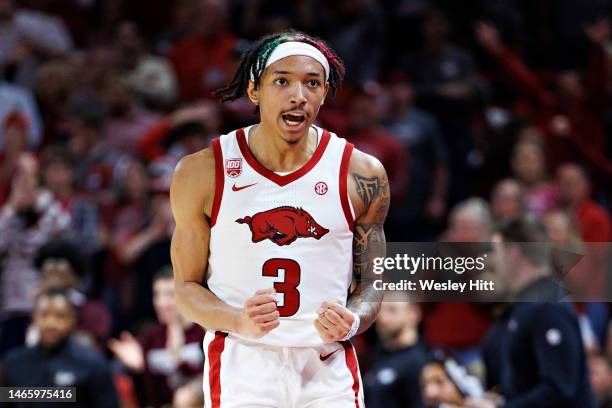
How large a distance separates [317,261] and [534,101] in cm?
682

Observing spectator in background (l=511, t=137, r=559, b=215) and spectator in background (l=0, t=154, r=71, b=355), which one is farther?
spectator in background (l=511, t=137, r=559, b=215)

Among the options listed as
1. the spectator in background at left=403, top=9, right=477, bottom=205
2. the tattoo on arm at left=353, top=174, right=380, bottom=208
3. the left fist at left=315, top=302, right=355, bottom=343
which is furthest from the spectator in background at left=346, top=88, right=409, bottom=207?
the left fist at left=315, top=302, right=355, bottom=343

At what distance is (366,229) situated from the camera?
16.8ft

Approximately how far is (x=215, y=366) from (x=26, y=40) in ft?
25.5

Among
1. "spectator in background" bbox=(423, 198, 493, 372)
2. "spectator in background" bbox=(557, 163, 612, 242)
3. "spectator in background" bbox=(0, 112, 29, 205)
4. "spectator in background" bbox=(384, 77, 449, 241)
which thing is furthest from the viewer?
"spectator in background" bbox=(384, 77, 449, 241)

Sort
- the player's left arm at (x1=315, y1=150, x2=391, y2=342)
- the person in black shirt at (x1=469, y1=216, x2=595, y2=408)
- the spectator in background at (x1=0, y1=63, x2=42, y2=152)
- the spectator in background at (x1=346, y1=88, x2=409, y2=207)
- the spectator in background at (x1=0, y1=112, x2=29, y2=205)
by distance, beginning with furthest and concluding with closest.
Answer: the spectator in background at (x1=0, y1=63, x2=42, y2=152) < the spectator in background at (x1=346, y1=88, x2=409, y2=207) < the spectator in background at (x1=0, y1=112, x2=29, y2=205) < the person in black shirt at (x1=469, y1=216, x2=595, y2=408) < the player's left arm at (x1=315, y1=150, x2=391, y2=342)

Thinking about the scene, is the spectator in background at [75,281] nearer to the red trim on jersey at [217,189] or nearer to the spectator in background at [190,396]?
the spectator in background at [190,396]

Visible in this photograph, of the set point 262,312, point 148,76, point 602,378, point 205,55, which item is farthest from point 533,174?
point 262,312

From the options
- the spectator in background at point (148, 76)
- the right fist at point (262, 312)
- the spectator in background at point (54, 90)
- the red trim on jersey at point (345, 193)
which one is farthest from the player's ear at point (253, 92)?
the spectator in background at point (54, 90)

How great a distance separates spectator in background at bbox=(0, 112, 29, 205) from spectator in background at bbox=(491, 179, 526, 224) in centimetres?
419

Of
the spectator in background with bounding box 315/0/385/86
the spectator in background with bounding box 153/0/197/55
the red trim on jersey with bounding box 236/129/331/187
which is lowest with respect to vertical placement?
the red trim on jersey with bounding box 236/129/331/187

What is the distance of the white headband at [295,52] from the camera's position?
4945 mm

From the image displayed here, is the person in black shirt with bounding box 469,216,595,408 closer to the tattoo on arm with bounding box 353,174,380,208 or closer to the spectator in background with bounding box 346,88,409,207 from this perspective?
the tattoo on arm with bounding box 353,174,380,208

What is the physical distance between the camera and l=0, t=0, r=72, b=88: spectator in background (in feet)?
38.2
